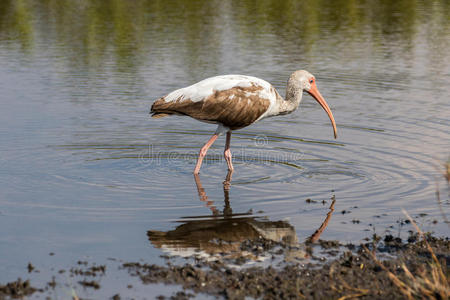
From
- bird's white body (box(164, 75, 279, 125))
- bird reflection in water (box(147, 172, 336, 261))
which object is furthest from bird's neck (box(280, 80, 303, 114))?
bird reflection in water (box(147, 172, 336, 261))

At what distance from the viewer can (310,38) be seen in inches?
981

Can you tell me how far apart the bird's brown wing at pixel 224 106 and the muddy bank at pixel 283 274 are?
3428mm

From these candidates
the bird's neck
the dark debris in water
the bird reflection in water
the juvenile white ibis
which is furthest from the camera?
the bird's neck

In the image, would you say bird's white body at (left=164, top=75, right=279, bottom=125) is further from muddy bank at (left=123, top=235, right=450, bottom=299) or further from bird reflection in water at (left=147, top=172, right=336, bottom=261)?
muddy bank at (left=123, top=235, right=450, bottom=299)

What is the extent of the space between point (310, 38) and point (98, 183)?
16.4 m

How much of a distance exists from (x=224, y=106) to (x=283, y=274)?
425 centimetres

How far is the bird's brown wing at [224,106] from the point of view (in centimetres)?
1014

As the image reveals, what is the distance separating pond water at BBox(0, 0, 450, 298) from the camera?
314 inches

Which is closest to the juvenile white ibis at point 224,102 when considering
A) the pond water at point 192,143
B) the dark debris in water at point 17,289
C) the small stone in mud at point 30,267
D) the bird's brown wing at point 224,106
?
the bird's brown wing at point 224,106

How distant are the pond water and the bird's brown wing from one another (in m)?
0.82

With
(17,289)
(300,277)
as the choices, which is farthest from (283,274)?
(17,289)

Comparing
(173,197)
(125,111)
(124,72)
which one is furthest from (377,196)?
(124,72)

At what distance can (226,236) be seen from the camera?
751 centimetres

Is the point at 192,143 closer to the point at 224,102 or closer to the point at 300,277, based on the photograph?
the point at 224,102
